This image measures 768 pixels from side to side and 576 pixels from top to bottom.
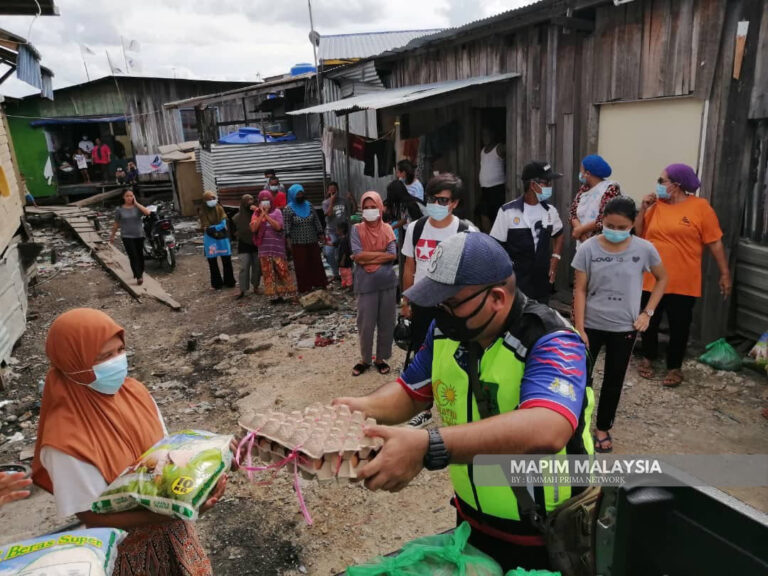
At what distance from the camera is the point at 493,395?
65.8 inches

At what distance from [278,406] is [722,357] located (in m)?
4.16

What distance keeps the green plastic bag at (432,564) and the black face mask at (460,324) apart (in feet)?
1.95

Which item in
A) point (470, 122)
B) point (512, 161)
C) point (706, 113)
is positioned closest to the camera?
point (706, 113)

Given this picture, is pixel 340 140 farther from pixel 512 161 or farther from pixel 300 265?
pixel 512 161

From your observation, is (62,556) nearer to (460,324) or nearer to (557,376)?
(460,324)

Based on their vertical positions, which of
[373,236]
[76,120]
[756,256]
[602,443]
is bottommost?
[602,443]

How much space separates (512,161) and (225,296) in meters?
5.21

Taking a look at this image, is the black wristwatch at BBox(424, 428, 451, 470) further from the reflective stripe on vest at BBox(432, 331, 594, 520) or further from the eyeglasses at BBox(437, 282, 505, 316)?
the eyeglasses at BBox(437, 282, 505, 316)

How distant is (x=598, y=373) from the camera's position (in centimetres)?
540

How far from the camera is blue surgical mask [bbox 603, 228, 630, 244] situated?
386 centimetres

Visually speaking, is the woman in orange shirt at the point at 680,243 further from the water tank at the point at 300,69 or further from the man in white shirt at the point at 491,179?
the water tank at the point at 300,69

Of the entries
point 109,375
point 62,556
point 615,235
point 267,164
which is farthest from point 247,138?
point 62,556

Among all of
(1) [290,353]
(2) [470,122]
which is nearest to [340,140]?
(2) [470,122]

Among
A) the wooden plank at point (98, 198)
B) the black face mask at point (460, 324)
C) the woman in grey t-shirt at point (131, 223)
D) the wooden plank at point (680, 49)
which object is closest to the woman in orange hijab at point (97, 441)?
the black face mask at point (460, 324)
